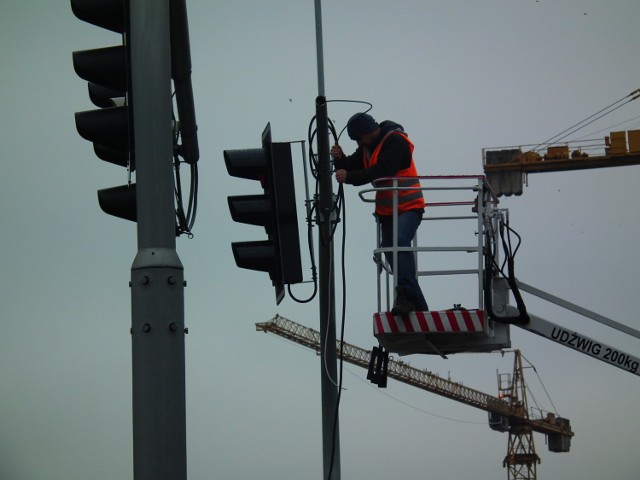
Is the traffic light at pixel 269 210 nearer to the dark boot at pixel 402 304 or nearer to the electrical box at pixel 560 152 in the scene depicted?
the dark boot at pixel 402 304

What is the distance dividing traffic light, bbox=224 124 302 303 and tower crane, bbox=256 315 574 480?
75.5 meters

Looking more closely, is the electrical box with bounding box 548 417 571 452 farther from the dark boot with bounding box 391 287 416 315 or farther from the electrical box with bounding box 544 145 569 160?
the dark boot with bounding box 391 287 416 315

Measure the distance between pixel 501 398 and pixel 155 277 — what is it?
86230 millimetres

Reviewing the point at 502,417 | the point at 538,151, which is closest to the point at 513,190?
the point at 538,151

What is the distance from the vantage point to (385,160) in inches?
A: 418

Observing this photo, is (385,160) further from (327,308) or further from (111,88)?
(111,88)

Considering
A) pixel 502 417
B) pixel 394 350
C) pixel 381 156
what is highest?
pixel 381 156

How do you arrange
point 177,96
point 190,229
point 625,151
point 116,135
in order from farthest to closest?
point 625,151 → point 190,229 → point 177,96 → point 116,135

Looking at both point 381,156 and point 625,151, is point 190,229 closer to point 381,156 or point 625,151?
point 381,156

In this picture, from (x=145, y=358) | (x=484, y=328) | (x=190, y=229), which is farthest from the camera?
(x=484, y=328)

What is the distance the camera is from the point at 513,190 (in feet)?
277

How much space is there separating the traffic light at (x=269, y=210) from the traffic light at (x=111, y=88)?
1.25 metres

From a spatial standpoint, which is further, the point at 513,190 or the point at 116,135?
the point at 513,190

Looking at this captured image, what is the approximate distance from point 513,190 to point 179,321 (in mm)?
79883
